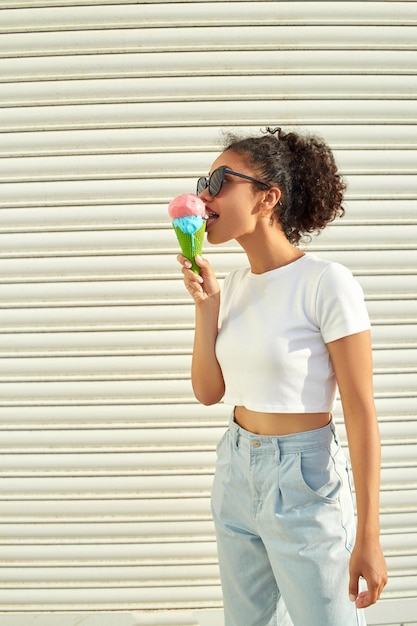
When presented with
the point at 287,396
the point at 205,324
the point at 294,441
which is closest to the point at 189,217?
the point at 205,324

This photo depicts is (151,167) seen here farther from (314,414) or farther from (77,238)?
(314,414)

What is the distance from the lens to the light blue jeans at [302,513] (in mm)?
1690

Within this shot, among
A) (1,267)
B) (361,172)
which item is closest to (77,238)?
(1,267)

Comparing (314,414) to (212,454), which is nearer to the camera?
(314,414)

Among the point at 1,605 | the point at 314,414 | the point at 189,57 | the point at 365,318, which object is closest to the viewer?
the point at 365,318

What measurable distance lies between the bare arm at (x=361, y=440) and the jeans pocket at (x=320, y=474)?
0.09 meters

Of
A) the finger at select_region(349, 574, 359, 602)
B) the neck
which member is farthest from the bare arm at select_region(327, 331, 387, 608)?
the neck

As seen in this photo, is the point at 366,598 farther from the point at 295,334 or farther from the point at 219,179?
the point at 219,179

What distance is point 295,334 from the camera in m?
1.75

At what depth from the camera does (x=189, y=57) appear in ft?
9.30

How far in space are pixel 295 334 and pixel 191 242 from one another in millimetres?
527

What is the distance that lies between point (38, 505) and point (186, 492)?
832 mm

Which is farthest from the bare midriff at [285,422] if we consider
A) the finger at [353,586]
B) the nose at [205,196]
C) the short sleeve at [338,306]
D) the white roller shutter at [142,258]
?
the white roller shutter at [142,258]

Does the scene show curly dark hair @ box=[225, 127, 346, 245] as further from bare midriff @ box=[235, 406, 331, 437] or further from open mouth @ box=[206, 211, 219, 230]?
bare midriff @ box=[235, 406, 331, 437]
